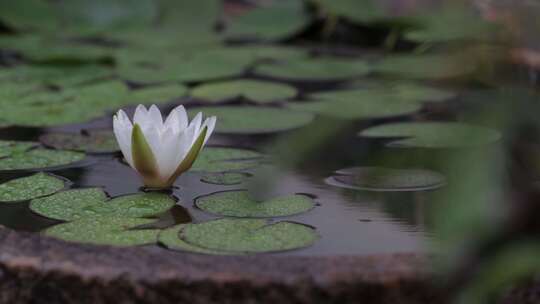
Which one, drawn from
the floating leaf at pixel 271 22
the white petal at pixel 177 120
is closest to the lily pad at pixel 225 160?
the white petal at pixel 177 120

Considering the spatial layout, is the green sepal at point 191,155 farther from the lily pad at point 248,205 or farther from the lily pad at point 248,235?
the lily pad at point 248,235

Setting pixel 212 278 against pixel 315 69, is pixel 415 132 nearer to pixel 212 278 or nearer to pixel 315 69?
pixel 315 69

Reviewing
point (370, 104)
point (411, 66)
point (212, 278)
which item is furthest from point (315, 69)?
point (212, 278)

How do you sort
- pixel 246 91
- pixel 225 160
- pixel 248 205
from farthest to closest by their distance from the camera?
pixel 246 91 < pixel 225 160 < pixel 248 205

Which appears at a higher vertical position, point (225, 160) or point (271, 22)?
point (271, 22)

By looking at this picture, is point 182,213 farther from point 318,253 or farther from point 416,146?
point 416,146
